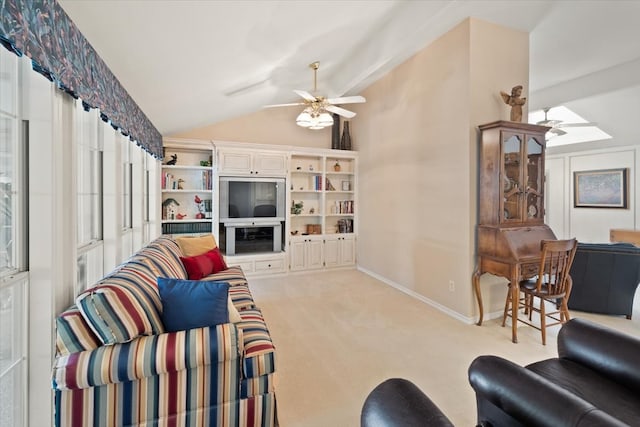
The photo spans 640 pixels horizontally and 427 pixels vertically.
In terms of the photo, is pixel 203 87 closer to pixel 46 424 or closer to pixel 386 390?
pixel 46 424

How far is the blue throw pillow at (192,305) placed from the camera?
1556mm

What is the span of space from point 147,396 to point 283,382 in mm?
982

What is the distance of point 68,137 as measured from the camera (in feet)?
5.04

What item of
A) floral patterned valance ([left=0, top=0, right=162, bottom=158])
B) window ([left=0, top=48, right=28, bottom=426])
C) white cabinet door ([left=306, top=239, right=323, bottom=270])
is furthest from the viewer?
white cabinet door ([left=306, top=239, right=323, bottom=270])

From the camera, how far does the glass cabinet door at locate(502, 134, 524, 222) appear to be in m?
2.99

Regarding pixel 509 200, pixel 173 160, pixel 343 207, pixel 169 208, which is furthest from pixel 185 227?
pixel 509 200

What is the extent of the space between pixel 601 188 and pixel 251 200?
7.44 meters

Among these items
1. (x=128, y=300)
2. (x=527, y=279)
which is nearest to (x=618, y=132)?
(x=527, y=279)

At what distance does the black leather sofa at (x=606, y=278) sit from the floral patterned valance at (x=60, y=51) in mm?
4642

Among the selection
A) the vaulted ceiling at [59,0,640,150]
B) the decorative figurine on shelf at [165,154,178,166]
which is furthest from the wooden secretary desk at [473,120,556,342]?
the decorative figurine on shelf at [165,154,178,166]

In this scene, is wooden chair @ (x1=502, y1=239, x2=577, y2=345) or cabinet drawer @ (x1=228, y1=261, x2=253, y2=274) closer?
wooden chair @ (x1=502, y1=239, x2=577, y2=345)

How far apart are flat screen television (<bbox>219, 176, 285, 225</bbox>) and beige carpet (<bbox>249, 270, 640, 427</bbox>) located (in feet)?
4.32

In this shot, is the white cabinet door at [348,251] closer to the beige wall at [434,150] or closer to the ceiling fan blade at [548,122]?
the beige wall at [434,150]

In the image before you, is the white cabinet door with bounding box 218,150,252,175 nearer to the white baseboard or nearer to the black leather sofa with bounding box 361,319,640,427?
the white baseboard
